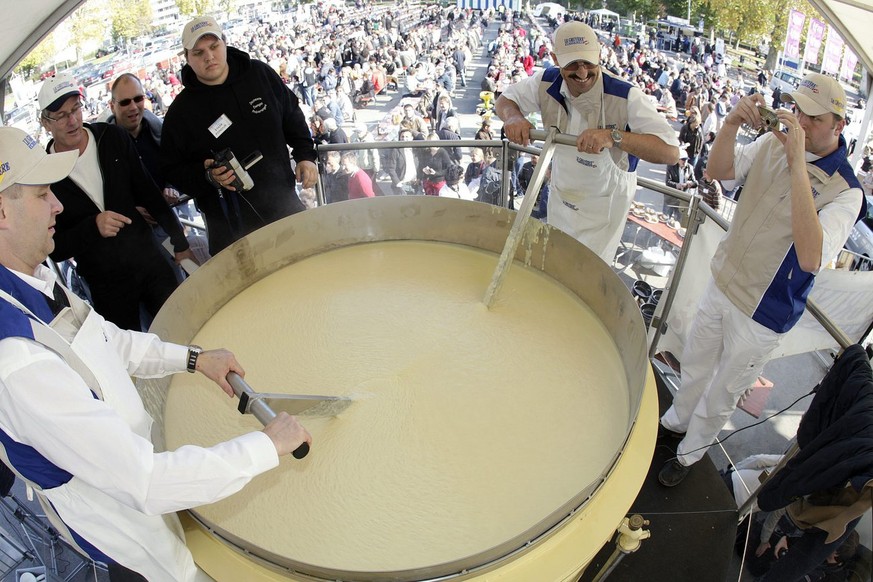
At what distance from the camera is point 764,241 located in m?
1.60

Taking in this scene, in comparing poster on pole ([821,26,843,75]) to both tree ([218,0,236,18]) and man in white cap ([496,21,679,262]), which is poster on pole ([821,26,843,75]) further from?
tree ([218,0,236,18])

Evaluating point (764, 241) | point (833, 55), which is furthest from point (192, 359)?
point (833, 55)

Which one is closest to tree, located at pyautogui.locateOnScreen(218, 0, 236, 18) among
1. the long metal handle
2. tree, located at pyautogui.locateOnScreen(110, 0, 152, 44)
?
tree, located at pyautogui.locateOnScreen(110, 0, 152, 44)

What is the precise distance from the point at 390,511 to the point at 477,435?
271 mm

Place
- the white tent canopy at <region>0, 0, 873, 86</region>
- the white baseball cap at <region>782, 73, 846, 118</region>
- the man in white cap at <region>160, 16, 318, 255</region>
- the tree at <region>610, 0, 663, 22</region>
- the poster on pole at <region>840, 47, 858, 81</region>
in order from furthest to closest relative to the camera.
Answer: the tree at <region>610, 0, 663, 22</region>, the poster on pole at <region>840, 47, 858, 81</region>, the white tent canopy at <region>0, 0, 873, 86</region>, the man in white cap at <region>160, 16, 318, 255</region>, the white baseball cap at <region>782, 73, 846, 118</region>

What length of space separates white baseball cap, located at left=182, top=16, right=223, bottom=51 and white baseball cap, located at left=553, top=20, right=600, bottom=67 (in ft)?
4.22

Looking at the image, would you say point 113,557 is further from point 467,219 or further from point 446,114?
point 446,114

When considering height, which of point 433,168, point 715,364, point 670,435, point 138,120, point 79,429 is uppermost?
point 138,120

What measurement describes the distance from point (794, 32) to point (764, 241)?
34.3 feet

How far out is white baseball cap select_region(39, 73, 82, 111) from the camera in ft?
6.33

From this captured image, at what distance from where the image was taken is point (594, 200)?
207 centimetres

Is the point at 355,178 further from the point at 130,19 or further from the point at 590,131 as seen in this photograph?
the point at 130,19

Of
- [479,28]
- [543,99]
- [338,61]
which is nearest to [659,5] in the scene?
[479,28]

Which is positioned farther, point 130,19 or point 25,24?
point 130,19
